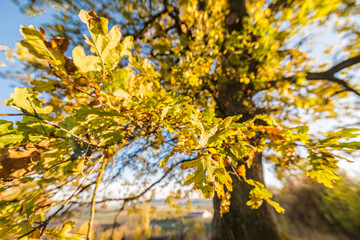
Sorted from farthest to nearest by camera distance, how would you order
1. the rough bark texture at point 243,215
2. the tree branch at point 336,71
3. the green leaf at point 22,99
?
1. the rough bark texture at point 243,215
2. the tree branch at point 336,71
3. the green leaf at point 22,99

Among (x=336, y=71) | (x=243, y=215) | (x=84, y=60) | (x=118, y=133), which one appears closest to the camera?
(x=84, y=60)

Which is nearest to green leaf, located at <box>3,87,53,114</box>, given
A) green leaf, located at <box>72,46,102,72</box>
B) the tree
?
the tree

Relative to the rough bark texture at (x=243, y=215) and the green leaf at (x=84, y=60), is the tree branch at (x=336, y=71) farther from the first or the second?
the green leaf at (x=84, y=60)

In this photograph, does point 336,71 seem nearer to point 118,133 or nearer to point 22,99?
point 118,133

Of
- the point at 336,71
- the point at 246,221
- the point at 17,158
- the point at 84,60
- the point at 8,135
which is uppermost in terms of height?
the point at 336,71

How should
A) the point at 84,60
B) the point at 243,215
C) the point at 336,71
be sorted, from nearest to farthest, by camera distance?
the point at 84,60 → the point at 336,71 → the point at 243,215

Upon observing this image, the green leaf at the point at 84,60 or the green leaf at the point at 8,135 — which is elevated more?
the green leaf at the point at 84,60

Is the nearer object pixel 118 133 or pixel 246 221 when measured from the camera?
pixel 118 133

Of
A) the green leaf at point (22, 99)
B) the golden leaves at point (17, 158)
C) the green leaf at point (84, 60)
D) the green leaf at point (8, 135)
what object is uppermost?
the green leaf at point (84, 60)

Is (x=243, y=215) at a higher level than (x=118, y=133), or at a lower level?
lower

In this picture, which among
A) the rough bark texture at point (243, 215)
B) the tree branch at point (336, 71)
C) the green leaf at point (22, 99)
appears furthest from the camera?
the rough bark texture at point (243, 215)

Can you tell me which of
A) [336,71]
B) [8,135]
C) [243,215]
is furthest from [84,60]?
[336,71]

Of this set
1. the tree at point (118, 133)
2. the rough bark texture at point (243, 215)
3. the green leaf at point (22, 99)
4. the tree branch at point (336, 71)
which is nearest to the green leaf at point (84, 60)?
the tree at point (118, 133)

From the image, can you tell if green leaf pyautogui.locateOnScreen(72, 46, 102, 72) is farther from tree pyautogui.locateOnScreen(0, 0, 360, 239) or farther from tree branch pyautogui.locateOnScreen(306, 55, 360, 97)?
tree branch pyautogui.locateOnScreen(306, 55, 360, 97)
